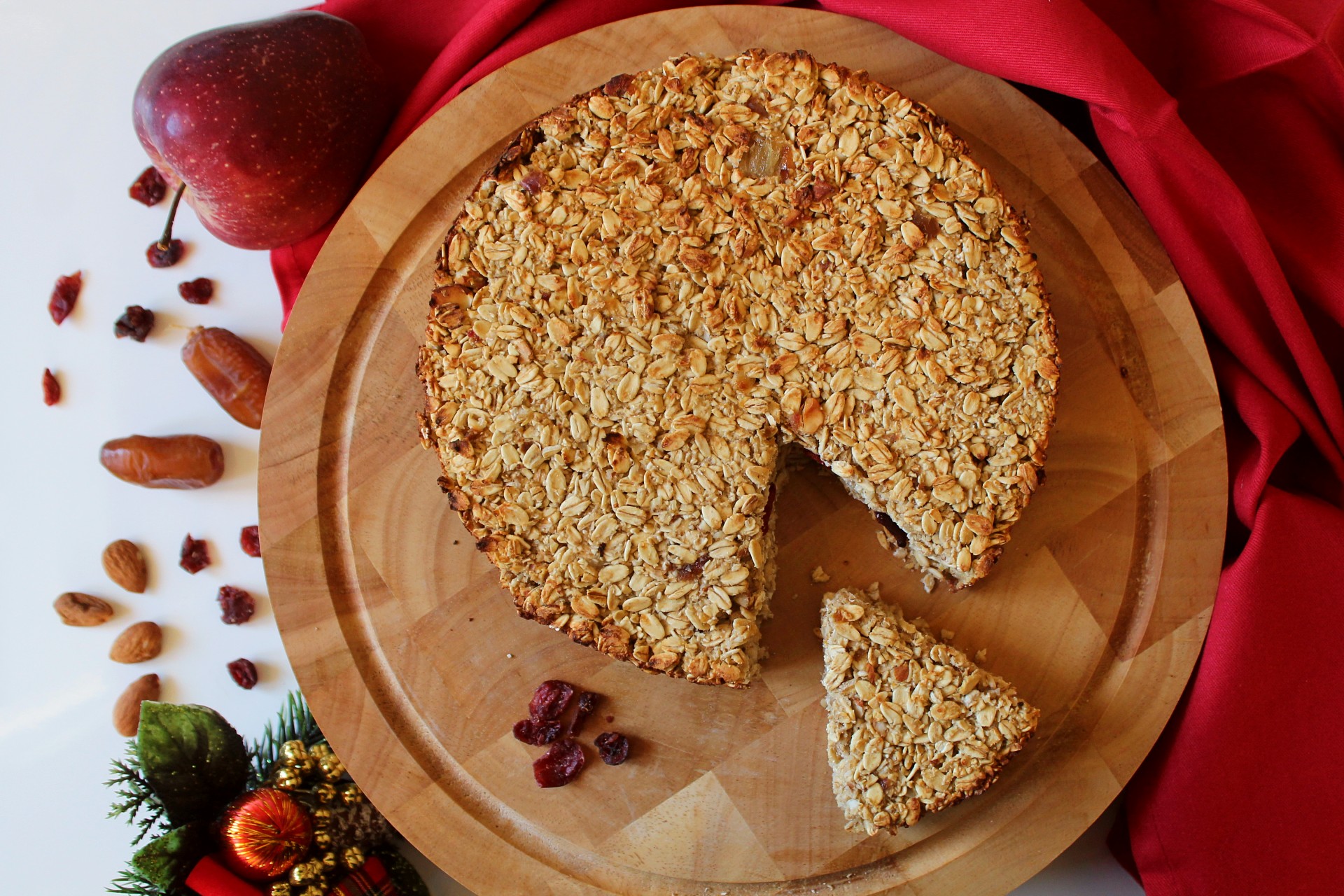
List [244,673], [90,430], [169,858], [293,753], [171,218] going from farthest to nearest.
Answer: [90,430] < [244,673] < [171,218] < [293,753] < [169,858]

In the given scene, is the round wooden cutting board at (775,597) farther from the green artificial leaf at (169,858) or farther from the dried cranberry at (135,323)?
the dried cranberry at (135,323)

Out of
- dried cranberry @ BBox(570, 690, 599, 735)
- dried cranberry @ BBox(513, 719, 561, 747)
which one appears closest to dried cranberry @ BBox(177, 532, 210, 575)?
dried cranberry @ BBox(513, 719, 561, 747)

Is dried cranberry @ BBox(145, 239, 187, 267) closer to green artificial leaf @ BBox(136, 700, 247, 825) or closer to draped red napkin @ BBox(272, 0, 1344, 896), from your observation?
draped red napkin @ BBox(272, 0, 1344, 896)

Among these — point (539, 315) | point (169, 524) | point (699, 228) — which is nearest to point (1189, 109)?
point (699, 228)

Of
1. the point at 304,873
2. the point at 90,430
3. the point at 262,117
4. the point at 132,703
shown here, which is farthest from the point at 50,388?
the point at 304,873

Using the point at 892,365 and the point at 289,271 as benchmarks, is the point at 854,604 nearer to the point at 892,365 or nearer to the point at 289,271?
the point at 892,365

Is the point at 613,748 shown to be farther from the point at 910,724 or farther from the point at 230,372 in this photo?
the point at 230,372
